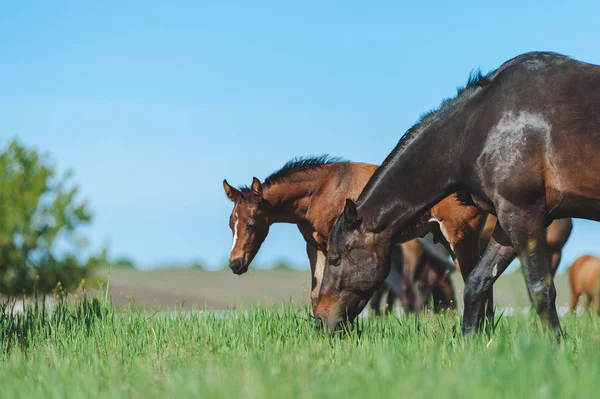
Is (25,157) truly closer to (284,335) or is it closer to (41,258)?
(41,258)

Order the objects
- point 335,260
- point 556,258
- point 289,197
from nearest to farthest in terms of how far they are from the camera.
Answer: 1. point 335,260
2. point 289,197
3. point 556,258

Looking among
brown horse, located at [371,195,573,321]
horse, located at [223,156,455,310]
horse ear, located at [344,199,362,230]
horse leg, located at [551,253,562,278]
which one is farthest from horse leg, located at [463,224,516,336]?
horse leg, located at [551,253,562,278]

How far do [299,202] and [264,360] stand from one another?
5404 mm

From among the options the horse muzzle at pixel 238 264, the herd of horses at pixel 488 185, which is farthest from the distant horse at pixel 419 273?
the herd of horses at pixel 488 185

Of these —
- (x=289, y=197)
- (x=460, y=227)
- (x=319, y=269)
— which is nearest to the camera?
(x=460, y=227)

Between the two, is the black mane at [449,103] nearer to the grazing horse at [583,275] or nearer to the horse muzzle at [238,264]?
the horse muzzle at [238,264]

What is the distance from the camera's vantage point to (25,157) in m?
23.2

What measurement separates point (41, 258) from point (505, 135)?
18447 millimetres

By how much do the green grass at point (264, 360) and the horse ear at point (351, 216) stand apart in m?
1.03

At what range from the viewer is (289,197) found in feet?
35.6

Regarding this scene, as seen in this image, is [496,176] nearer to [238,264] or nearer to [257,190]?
[257,190]

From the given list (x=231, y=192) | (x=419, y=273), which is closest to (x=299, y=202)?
(x=231, y=192)

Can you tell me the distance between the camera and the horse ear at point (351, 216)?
25.6 ft

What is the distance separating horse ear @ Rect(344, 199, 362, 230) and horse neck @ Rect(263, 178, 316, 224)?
3.01 meters
